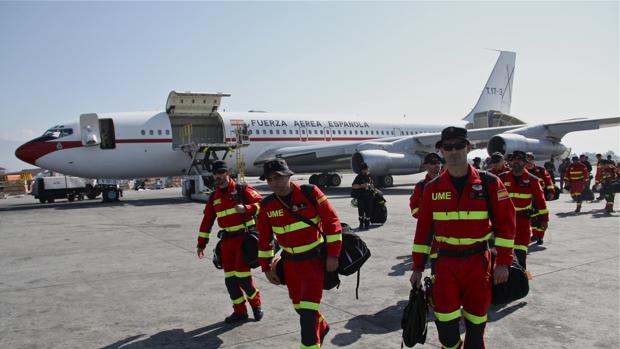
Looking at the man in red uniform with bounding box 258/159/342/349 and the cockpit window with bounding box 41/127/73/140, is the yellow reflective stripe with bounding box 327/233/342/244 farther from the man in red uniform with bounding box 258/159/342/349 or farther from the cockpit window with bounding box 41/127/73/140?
the cockpit window with bounding box 41/127/73/140

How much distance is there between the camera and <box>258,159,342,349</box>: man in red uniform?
12.9 ft

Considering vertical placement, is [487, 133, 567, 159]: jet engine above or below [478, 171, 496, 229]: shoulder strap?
above

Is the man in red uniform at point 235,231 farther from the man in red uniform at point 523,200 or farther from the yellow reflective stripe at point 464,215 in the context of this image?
the man in red uniform at point 523,200

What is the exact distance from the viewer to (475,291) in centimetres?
354

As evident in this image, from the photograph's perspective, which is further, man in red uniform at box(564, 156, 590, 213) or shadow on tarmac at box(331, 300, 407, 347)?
man in red uniform at box(564, 156, 590, 213)

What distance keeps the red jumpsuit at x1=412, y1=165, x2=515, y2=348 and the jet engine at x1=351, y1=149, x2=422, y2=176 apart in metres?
17.2

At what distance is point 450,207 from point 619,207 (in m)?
13.6

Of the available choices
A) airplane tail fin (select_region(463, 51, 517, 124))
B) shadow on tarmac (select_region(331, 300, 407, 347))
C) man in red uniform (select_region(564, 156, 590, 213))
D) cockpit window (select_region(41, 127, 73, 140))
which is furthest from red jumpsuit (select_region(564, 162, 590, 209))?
airplane tail fin (select_region(463, 51, 517, 124))

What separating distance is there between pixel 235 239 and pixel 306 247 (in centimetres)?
158

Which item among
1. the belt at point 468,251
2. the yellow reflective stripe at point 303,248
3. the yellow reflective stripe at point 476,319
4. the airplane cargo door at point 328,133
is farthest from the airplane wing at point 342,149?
the yellow reflective stripe at point 476,319

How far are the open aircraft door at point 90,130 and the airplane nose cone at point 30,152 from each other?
5.41ft

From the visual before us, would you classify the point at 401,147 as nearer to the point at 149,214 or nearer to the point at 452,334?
the point at 149,214

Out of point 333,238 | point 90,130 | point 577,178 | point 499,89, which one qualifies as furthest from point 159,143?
point 499,89

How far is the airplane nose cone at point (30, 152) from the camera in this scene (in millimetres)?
18703
